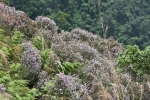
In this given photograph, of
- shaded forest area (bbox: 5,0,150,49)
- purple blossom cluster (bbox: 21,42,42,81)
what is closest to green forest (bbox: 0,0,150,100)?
purple blossom cluster (bbox: 21,42,42,81)

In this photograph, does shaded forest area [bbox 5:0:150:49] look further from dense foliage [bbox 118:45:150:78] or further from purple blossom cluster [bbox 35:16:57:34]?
dense foliage [bbox 118:45:150:78]

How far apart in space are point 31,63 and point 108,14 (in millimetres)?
53330

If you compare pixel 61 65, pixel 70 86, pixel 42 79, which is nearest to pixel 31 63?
pixel 42 79

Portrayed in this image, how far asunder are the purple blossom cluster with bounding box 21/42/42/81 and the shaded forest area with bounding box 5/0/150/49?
146 ft

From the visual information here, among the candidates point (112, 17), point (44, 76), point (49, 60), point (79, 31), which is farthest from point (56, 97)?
point (112, 17)

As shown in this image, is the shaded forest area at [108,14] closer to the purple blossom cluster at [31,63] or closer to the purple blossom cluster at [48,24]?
Answer: the purple blossom cluster at [48,24]

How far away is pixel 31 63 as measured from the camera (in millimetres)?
6203

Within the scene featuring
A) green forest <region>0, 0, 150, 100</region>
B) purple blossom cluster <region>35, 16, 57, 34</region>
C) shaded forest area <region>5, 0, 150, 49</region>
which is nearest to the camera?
green forest <region>0, 0, 150, 100</region>

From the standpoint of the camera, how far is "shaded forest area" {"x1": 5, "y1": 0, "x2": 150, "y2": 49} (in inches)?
2106

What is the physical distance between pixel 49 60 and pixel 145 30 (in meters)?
53.9

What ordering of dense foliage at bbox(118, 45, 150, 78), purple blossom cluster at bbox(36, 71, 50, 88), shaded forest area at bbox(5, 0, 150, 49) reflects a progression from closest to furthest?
purple blossom cluster at bbox(36, 71, 50, 88) < dense foliage at bbox(118, 45, 150, 78) < shaded forest area at bbox(5, 0, 150, 49)

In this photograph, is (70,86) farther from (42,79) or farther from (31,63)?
(31,63)

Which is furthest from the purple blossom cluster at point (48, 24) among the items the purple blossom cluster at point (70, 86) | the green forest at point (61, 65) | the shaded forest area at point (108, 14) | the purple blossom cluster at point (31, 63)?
the shaded forest area at point (108, 14)

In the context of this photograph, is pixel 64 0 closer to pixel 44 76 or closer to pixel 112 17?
pixel 112 17
